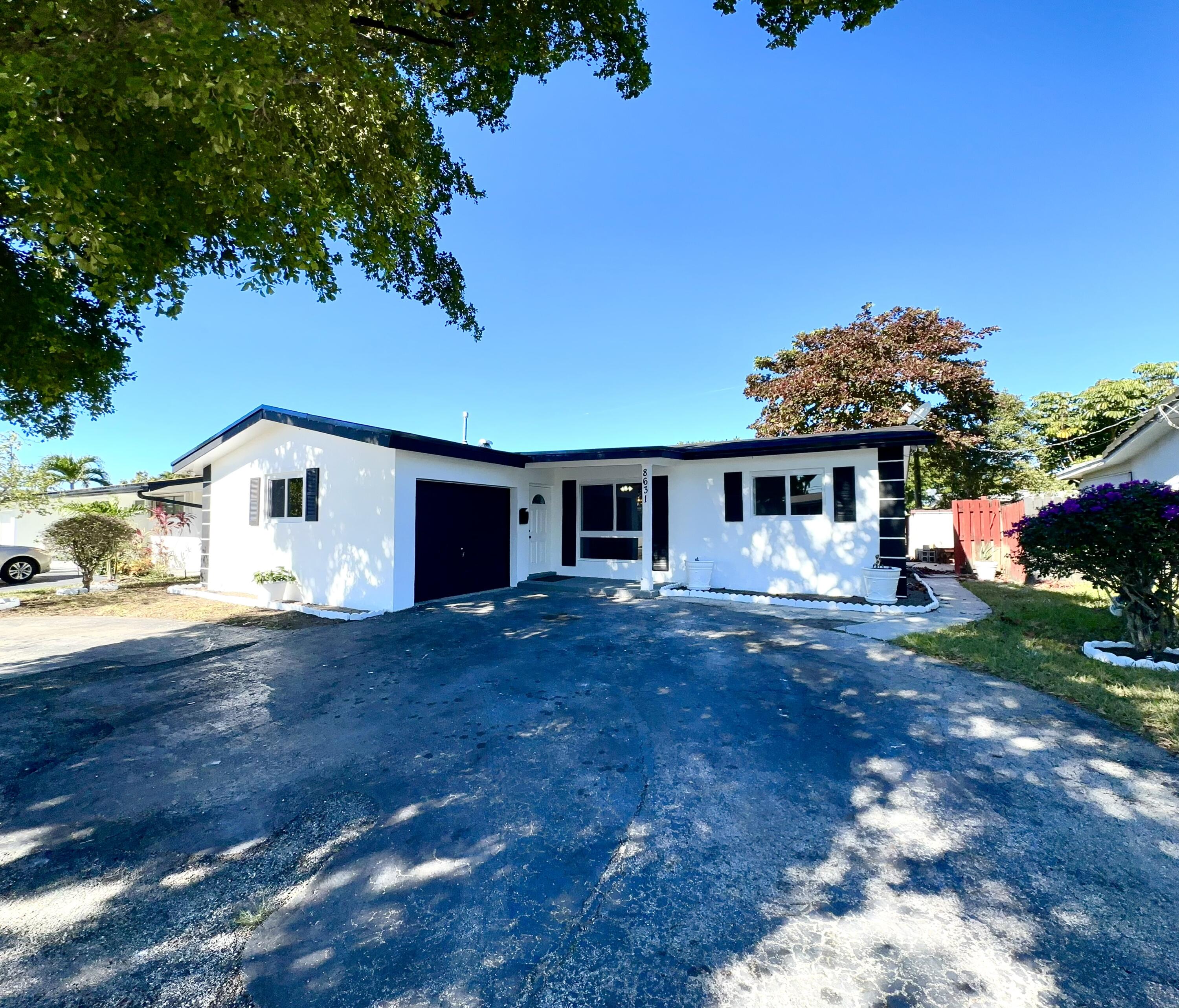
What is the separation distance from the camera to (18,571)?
14.0m

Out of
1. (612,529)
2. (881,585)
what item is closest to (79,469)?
(612,529)

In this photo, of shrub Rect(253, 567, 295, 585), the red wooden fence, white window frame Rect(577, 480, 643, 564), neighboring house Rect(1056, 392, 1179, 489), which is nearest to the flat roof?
white window frame Rect(577, 480, 643, 564)

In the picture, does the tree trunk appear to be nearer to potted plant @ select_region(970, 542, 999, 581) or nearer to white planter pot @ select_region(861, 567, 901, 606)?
white planter pot @ select_region(861, 567, 901, 606)

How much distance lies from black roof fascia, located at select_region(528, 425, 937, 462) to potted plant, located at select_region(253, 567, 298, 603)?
5398 millimetres

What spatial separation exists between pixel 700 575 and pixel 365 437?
6.90 metres

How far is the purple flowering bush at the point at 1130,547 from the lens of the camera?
16.6 feet

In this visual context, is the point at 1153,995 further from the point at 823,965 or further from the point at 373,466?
the point at 373,466

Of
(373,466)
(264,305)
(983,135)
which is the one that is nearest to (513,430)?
(264,305)

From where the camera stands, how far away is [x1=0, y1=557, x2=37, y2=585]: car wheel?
13.7 m

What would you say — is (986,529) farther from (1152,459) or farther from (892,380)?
(892,380)

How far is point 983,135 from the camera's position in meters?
8.70

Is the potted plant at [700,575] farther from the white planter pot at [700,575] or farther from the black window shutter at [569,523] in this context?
the black window shutter at [569,523]

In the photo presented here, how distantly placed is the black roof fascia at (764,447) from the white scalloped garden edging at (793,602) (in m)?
2.80

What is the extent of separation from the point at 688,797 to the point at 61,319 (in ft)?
21.1
